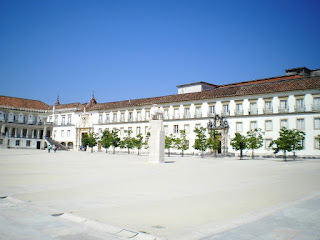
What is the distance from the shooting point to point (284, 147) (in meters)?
31.0

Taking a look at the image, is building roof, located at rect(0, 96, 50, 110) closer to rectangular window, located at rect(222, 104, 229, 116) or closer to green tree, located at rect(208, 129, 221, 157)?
rectangular window, located at rect(222, 104, 229, 116)

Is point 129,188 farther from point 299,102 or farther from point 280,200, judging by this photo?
point 299,102

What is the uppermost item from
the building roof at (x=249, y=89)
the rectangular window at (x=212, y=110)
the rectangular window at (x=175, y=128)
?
the building roof at (x=249, y=89)

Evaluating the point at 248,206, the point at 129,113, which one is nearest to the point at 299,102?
the point at 129,113

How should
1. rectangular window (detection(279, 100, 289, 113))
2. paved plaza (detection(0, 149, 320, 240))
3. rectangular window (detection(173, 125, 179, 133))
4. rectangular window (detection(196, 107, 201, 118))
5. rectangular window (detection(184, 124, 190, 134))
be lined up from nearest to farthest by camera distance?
paved plaza (detection(0, 149, 320, 240)) → rectangular window (detection(279, 100, 289, 113)) → rectangular window (detection(196, 107, 201, 118)) → rectangular window (detection(184, 124, 190, 134)) → rectangular window (detection(173, 125, 179, 133))

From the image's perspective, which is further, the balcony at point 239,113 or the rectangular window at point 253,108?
the balcony at point 239,113

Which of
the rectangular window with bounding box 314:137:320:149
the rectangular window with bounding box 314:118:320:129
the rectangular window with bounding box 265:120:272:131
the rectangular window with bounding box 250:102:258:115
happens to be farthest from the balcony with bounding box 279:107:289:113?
the rectangular window with bounding box 314:137:320:149

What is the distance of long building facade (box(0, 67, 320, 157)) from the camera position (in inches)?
1471

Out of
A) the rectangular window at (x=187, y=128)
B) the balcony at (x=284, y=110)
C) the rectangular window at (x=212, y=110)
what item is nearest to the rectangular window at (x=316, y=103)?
the balcony at (x=284, y=110)

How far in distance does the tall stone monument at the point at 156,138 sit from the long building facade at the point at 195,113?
890 inches

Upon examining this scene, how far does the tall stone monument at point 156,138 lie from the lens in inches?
859

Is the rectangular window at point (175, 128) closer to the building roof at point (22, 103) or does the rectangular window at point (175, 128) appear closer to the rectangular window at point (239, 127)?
the rectangular window at point (239, 127)

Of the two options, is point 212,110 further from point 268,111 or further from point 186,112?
point 268,111

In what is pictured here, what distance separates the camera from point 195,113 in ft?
156
